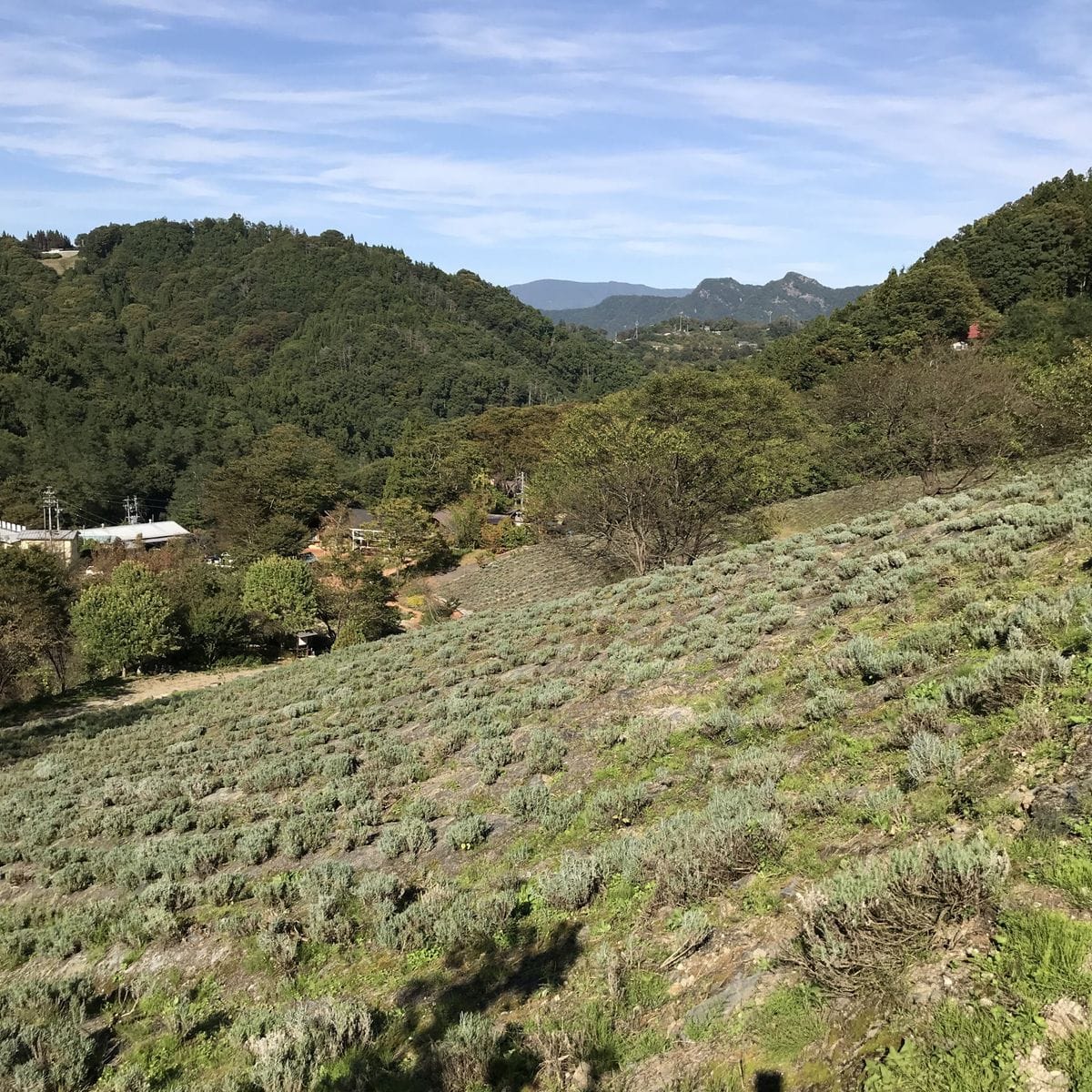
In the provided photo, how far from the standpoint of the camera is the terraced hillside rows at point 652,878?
347cm

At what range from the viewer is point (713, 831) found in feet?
17.2

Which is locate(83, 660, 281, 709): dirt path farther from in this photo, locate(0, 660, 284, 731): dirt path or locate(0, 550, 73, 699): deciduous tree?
locate(0, 550, 73, 699): deciduous tree

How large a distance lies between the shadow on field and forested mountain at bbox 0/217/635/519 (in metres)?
93.0

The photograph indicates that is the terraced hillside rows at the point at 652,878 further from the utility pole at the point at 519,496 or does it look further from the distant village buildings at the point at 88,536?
the distant village buildings at the point at 88,536

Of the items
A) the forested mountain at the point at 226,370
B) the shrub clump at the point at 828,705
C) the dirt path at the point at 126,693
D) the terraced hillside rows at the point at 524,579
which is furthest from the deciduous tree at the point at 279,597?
the forested mountain at the point at 226,370

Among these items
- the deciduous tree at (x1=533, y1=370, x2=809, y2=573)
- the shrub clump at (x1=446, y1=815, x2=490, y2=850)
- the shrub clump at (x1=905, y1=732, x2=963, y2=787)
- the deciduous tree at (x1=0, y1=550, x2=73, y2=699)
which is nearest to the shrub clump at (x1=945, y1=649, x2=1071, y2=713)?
the shrub clump at (x1=905, y1=732, x2=963, y2=787)

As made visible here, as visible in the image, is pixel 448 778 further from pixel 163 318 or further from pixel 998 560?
pixel 163 318

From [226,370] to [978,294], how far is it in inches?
5859

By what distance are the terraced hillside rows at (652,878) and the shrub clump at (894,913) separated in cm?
2

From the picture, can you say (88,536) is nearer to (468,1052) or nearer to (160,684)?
(160,684)

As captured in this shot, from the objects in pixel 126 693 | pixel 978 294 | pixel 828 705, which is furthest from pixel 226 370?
pixel 828 705

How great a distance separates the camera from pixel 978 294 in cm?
6950

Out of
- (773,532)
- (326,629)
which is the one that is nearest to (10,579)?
(326,629)

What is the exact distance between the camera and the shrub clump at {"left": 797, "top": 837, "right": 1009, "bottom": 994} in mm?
3502
